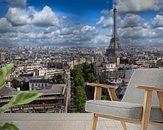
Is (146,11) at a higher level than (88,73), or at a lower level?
higher

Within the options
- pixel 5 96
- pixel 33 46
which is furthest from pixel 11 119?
pixel 33 46

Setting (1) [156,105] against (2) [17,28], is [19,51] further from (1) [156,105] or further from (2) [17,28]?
(1) [156,105]

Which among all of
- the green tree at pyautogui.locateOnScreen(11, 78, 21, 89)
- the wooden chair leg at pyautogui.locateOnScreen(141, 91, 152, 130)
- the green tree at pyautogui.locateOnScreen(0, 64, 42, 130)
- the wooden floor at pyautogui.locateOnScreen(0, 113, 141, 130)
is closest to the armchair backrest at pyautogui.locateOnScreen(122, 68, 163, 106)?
the wooden chair leg at pyautogui.locateOnScreen(141, 91, 152, 130)

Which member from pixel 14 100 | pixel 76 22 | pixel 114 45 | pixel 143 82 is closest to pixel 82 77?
pixel 114 45

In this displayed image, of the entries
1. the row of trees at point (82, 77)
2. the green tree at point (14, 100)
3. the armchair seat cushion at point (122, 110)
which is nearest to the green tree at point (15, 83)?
the row of trees at point (82, 77)

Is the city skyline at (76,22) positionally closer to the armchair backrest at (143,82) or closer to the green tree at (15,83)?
the green tree at (15,83)
